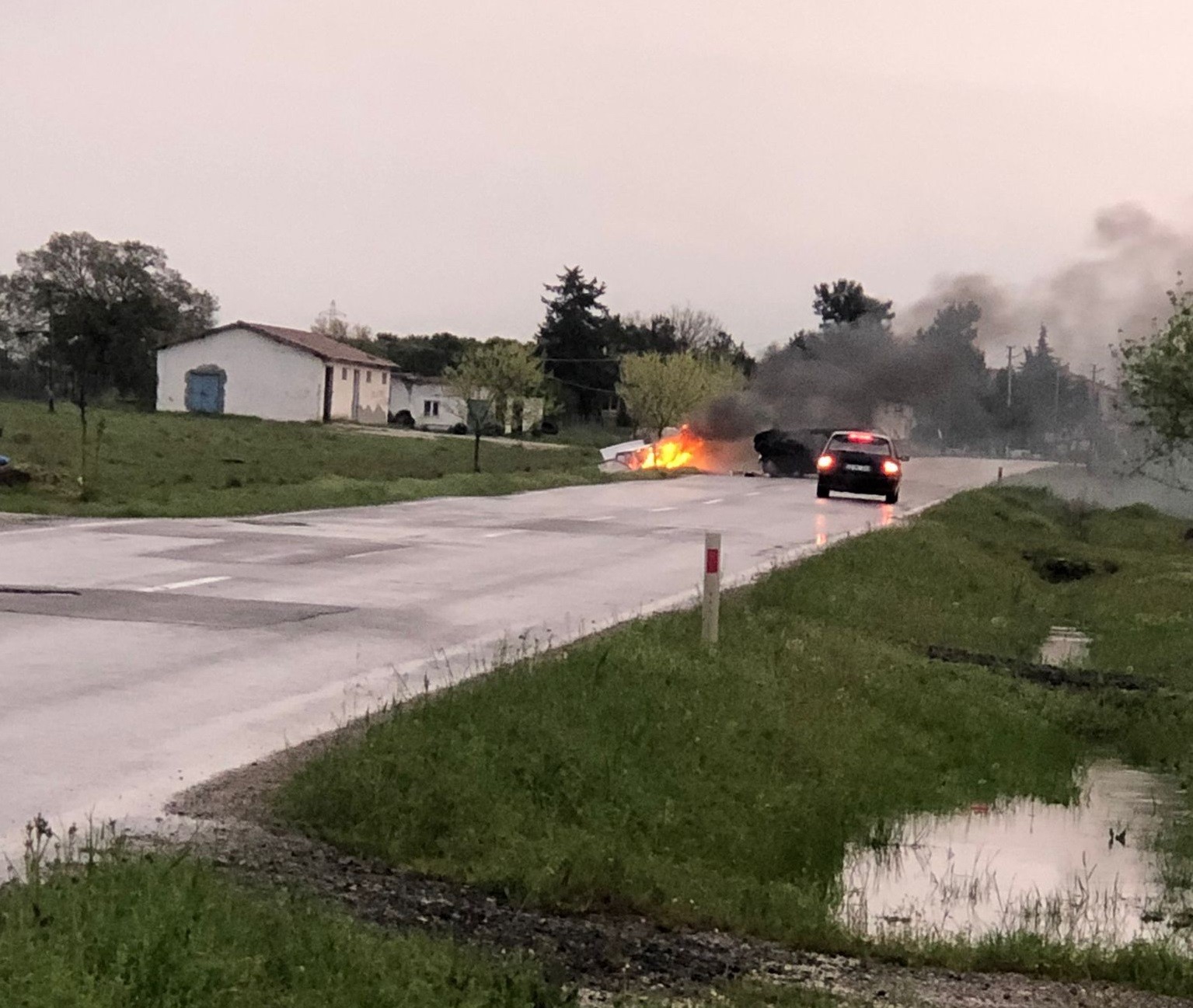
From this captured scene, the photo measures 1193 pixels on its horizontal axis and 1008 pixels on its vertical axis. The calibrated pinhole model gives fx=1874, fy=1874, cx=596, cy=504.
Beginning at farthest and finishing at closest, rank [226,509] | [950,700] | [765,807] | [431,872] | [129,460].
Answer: [129,460] → [226,509] → [950,700] → [765,807] → [431,872]

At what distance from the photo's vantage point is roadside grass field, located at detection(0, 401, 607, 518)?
1148 inches

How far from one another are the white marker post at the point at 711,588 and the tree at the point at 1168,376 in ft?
60.0

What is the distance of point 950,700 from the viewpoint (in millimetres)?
15477

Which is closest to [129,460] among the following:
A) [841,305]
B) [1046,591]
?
[1046,591]

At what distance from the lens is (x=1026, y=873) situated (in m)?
10.8

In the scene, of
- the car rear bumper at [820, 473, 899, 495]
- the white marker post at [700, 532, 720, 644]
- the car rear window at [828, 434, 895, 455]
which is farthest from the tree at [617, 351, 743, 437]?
the white marker post at [700, 532, 720, 644]

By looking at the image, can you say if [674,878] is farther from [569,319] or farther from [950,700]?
[569,319]

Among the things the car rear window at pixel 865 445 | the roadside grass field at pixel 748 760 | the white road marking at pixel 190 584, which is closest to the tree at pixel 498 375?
the car rear window at pixel 865 445

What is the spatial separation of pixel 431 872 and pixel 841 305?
105237 millimetres

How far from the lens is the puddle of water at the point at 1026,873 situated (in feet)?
29.5

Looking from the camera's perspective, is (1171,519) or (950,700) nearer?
(950,700)

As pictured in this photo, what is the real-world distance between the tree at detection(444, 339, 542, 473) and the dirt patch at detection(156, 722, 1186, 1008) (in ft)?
223

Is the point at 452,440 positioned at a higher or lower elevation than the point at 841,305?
lower

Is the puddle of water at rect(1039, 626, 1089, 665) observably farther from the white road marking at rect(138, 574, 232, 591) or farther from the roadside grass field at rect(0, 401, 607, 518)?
the roadside grass field at rect(0, 401, 607, 518)
